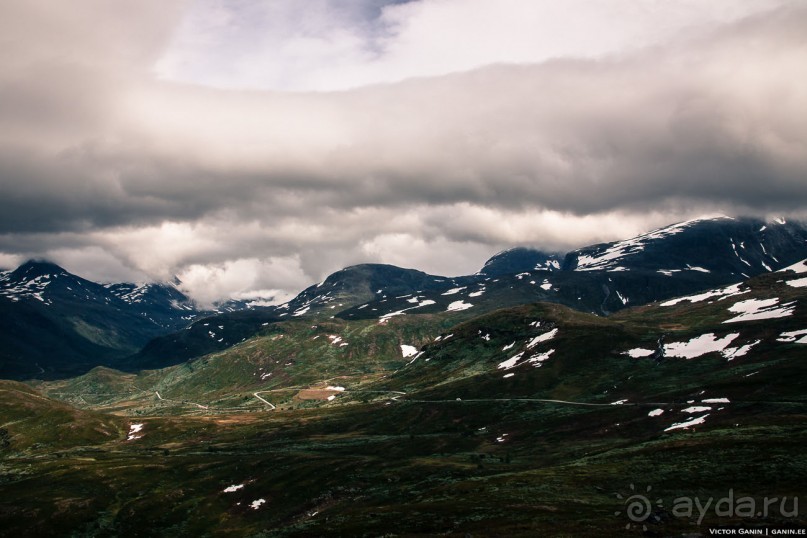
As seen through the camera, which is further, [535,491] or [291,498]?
[291,498]

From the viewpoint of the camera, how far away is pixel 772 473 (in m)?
67.1

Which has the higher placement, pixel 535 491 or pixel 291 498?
pixel 535 491

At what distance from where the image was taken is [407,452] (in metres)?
158

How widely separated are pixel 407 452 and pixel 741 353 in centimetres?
13072

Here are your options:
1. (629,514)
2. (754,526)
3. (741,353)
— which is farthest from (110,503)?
(741,353)

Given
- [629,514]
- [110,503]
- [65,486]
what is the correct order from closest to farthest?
[629,514]
[110,503]
[65,486]

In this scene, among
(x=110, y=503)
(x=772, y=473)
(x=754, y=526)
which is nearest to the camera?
(x=754, y=526)

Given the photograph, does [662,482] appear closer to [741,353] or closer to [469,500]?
[469,500]

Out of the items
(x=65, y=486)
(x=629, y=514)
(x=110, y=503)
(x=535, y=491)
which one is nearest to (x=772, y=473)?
(x=629, y=514)

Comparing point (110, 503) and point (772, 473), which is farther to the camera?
point (110, 503)

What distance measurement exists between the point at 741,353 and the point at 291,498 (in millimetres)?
167429

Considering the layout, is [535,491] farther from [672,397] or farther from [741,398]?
[672,397]

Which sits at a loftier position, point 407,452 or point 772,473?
point 772,473

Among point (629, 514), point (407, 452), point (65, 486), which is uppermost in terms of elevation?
point (629, 514)
